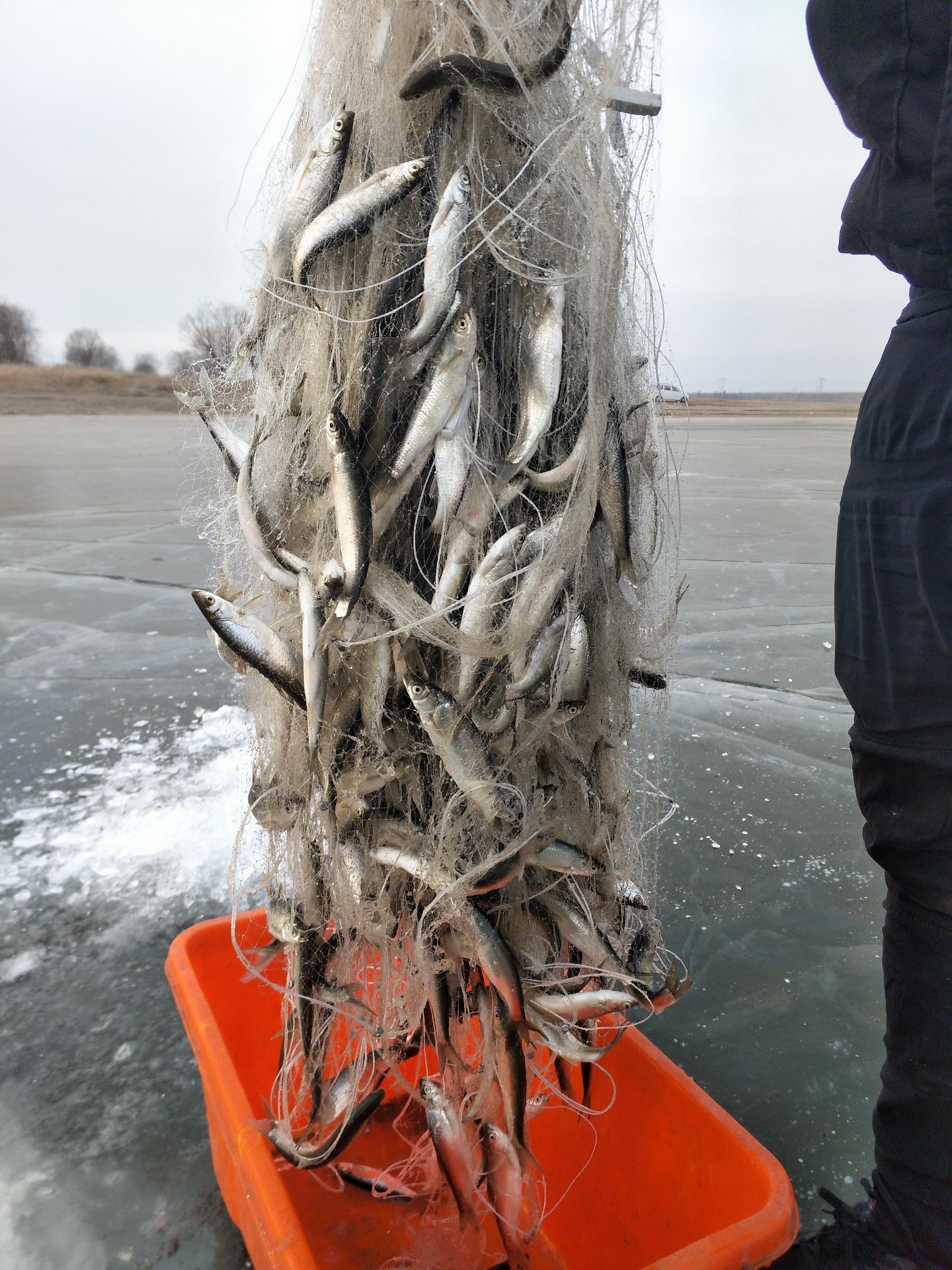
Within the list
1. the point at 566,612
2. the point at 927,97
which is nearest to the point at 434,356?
the point at 566,612

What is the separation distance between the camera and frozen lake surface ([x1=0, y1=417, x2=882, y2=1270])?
1.52m

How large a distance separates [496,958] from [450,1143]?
1.31ft

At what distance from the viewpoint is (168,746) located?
3.10 metres

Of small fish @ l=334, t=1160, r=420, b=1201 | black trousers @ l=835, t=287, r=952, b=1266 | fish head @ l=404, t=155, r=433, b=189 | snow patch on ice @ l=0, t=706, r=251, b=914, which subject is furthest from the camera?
snow patch on ice @ l=0, t=706, r=251, b=914

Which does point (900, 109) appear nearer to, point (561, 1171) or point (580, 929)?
point (580, 929)

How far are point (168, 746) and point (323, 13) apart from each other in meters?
2.58

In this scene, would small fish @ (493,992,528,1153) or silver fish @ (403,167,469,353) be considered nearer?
silver fish @ (403,167,469,353)

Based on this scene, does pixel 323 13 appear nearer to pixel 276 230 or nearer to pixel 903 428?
pixel 276 230

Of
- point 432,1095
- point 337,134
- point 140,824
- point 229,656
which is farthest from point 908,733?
point 140,824

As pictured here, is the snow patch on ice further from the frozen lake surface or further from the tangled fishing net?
the tangled fishing net

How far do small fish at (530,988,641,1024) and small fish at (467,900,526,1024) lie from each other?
11 cm

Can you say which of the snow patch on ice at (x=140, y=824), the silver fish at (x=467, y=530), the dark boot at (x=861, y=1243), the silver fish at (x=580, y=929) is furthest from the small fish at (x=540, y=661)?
the snow patch on ice at (x=140, y=824)

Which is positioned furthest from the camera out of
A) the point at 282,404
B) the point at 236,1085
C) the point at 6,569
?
the point at 6,569

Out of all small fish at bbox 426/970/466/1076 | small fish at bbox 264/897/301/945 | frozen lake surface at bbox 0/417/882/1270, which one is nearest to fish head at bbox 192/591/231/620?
small fish at bbox 264/897/301/945
